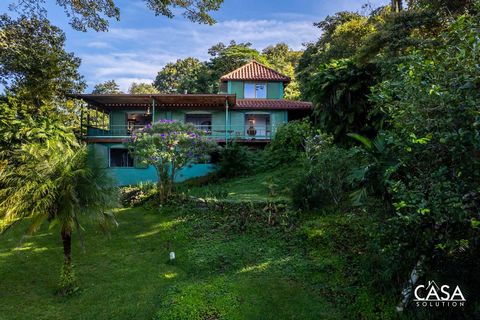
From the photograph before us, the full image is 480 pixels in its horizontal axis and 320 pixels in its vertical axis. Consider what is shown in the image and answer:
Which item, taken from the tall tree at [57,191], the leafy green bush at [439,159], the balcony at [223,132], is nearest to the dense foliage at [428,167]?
the leafy green bush at [439,159]

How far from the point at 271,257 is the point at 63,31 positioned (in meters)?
18.1

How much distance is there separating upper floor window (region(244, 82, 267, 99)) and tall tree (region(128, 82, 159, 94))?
22176 millimetres

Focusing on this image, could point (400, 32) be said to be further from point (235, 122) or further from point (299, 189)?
point (235, 122)

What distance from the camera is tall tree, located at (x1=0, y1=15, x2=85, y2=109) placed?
14828 mm

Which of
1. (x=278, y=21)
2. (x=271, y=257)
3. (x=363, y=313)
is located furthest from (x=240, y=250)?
(x=278, y=21)

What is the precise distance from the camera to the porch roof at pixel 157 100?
17203 millimetres

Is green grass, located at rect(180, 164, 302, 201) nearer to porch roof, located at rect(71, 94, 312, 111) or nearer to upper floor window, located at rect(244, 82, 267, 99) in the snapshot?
porch roof, located at rect(71, 94, 312, 111)

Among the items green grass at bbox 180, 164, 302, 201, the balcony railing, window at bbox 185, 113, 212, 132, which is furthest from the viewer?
window at bbox 185, 113, 212, 132

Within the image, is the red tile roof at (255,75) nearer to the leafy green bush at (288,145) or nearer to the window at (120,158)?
the leafy green bush at (288,145)

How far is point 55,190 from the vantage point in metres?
5.21

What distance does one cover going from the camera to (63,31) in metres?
17.8

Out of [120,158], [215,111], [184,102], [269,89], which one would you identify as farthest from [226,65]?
[120,158]

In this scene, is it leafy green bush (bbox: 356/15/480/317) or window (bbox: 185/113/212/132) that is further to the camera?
window (bbox: 185/113/212/132)

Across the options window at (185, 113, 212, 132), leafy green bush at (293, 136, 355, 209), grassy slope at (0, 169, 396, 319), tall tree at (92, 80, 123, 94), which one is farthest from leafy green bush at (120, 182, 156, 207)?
tall tree at (92, 80, 123, 94)
